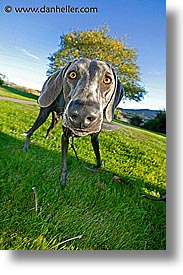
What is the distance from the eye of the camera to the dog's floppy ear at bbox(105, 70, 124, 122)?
135cm

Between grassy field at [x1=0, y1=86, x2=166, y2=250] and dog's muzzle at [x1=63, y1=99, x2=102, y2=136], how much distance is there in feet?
0.61

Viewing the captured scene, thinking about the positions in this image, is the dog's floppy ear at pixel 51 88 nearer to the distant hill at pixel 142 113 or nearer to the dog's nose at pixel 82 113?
the dog's nose at pixel 82 113

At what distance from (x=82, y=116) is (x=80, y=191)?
37 cm

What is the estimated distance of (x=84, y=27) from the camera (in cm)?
148

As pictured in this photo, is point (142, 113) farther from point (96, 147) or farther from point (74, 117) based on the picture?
point (74, 117)

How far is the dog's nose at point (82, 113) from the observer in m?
1.23

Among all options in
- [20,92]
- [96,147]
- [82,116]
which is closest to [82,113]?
[82,116]

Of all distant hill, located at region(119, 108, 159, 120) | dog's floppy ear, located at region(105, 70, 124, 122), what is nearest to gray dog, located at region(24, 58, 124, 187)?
dog's floppy ear, located at region(105, 70, 124, 122)

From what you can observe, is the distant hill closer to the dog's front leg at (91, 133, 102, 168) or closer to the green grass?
the dog's front leg at (91, 133, 102, 168)

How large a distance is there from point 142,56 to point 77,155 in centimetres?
51

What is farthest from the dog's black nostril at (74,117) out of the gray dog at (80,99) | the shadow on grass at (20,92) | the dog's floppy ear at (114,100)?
the shadow on grass at (20,92)

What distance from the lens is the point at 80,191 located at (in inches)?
57.1

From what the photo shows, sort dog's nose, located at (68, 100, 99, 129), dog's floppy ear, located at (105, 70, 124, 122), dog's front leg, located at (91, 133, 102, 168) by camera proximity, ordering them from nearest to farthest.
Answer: dog's nose, located at (68, 100, 99, 129)
dog's floppy ear, located at (105, 70, 124, 122)
dog's front leg, located at (91, 133, 102, 168)
